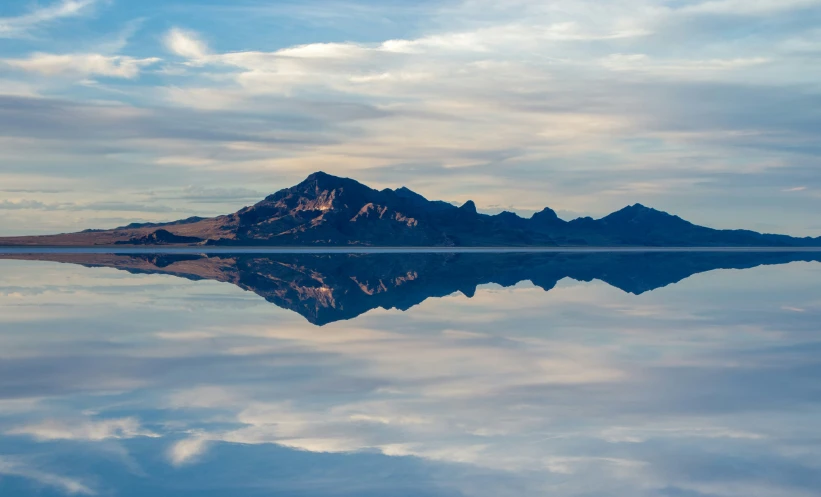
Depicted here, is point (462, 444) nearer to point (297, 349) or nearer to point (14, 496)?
point (14, 496)

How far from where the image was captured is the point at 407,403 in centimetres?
1911

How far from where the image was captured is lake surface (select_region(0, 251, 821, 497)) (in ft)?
44.8

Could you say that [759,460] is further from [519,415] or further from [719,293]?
[719,293]

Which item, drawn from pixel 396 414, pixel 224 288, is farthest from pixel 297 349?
pixel 224 288

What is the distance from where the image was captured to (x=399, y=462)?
47.4 feet

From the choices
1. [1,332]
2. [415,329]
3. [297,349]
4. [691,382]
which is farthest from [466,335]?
[1,332]

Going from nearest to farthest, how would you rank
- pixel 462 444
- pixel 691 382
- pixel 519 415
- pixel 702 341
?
pixel 462 444, pixel 519 415, pixel 691 382, pixel 702 341

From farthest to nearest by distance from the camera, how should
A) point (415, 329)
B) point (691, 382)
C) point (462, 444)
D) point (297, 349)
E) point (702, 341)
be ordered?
point (415, 329), point (702, 341), point (297, 349), point (691, 382), point (462, 444)

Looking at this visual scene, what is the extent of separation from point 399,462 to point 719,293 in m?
45.7

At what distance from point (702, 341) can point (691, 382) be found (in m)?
8.92

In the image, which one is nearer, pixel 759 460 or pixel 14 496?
pixel 14 496

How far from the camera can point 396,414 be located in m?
18.0

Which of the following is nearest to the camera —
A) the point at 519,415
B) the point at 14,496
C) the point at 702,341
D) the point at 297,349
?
the point at 14,496

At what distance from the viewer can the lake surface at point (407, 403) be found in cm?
1366
